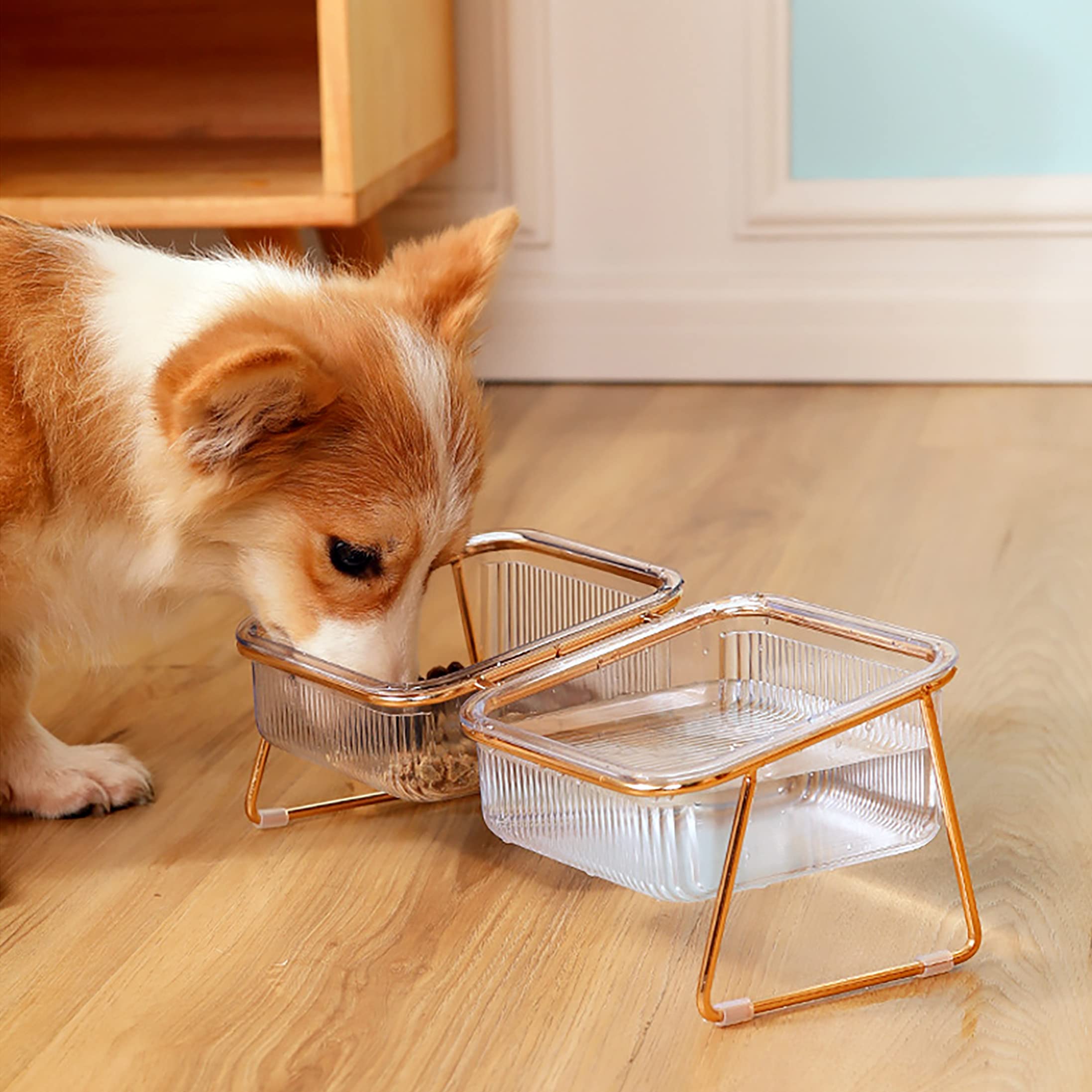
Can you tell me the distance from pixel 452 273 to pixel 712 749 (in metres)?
0.44

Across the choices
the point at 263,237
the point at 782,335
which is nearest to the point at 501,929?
the point at 263,237

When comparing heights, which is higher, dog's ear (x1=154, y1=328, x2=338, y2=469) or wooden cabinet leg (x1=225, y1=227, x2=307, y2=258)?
dog's ear (x1=154, y1=328, x2=338, y2=469)

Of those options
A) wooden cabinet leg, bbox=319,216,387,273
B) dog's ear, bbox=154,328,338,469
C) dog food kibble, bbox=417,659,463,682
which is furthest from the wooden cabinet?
dog's ear, bbox=154,328,338,469

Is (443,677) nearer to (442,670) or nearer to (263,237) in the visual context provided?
(442,670)

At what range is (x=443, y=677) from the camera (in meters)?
1.22

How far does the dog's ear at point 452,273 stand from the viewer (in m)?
1.29

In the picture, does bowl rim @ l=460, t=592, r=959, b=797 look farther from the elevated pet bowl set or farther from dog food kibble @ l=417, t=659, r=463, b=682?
dog food kibble @ l=417, t=659, r=463, b=682

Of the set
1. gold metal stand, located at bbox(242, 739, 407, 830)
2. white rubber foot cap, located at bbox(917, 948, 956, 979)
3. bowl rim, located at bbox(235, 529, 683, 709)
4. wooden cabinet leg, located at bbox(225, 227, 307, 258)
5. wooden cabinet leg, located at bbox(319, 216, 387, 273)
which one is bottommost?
gold metal stand, located at bbox(242, 739, 407, 830)

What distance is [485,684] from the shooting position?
3.97 feet

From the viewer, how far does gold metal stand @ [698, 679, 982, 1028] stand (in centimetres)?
104

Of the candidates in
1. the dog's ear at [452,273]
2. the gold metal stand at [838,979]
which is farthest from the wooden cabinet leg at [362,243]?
the gold metal stand at [838,979]

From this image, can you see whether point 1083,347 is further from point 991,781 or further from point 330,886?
point 330,886

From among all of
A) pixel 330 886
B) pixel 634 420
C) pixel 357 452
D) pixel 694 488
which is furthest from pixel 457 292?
pixel 634 420

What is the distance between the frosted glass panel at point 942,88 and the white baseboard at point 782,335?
8.7 inches
